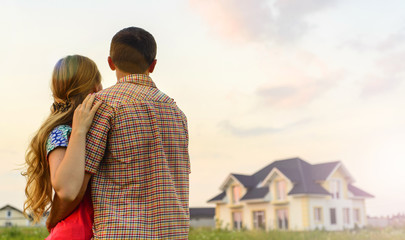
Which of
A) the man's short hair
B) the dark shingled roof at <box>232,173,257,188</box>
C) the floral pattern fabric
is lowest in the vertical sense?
the floral pattern fabric

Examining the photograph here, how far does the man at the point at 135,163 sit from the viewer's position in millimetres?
2195

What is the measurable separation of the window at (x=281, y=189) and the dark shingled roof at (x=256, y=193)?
2.91 feet

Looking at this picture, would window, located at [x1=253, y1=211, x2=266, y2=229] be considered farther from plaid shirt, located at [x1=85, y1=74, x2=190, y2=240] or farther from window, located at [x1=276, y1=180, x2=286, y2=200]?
plaid shirt, located at [x1=85, y1=74, x2=190, y2=240]

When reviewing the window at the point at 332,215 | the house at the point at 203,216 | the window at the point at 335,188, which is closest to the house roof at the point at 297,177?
the window at the point at 335,188

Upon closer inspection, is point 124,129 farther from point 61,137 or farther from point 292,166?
point 292,166

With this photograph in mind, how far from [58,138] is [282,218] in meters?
25.6

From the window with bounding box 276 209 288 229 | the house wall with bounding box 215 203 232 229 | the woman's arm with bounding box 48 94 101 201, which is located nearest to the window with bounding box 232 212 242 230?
the house wall with bounding box 215 203 232 229

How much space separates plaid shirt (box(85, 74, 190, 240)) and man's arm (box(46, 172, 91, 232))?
4cm

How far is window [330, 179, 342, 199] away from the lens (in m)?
28.1

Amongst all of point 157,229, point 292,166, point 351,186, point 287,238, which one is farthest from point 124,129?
point 351,186

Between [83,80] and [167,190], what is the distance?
746 mm

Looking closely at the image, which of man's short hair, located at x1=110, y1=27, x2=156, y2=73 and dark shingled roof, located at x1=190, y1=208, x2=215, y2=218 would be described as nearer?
man's short hair, located at x1=110, y1=27, x2=156, y2=73

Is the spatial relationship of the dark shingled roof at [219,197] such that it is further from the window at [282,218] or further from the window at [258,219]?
the window at [282,218]

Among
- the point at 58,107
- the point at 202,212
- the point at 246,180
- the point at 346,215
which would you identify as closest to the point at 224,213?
the point at 246,180
